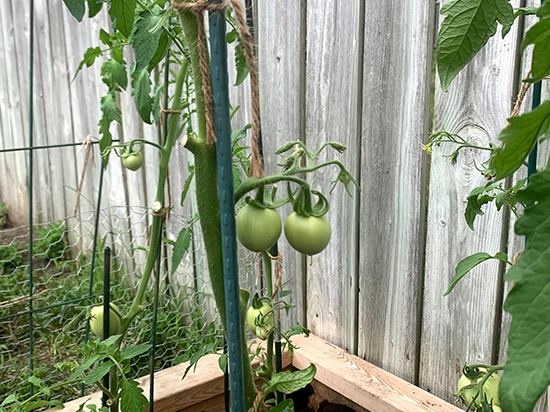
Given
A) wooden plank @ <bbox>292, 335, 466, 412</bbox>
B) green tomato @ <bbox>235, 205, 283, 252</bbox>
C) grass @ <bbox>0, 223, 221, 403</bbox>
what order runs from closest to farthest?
green tomato @ <bbox>235, 205, 283, 252</bbox> < wooden plank @ <bbox>292, 335, 466, 412</bbox> < grass @ <bbox>0, 223, 221, 403</bbox>

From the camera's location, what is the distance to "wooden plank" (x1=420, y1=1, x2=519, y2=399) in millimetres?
1245

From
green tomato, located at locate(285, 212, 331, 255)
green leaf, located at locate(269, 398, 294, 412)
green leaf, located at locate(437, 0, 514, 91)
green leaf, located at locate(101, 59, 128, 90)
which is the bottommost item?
green leaf, located at locate(269, 398, 294, 412)

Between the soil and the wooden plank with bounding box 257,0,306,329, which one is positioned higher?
the wooden plank with bounding box 257,0,306,329

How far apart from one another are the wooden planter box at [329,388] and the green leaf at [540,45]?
3.78 ft

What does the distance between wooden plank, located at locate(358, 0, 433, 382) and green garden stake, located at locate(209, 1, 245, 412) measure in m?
0.90

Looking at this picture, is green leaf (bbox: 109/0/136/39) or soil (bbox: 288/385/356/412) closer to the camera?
green leaf (bbox: 109/0/136/39)

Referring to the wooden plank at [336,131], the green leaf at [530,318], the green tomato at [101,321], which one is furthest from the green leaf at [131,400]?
the wooden plank at [336,131]

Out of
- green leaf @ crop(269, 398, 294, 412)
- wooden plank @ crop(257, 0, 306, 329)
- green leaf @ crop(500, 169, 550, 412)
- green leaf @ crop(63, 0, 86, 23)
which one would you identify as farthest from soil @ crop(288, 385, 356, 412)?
green leaf @ crop(500, 169, 550, 412)

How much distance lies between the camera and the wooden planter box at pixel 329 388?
136cm

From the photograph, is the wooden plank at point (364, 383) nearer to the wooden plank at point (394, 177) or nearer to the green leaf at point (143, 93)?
the wooden plank at point (394, 177)

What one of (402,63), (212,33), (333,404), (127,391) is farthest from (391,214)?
(212,33)

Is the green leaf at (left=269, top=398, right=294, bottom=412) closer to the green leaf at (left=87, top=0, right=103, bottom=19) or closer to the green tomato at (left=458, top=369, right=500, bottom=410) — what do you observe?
the green tomato at (left=458, top=369, right=500, bottom=410)

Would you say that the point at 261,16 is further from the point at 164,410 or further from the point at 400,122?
the point at 164,410

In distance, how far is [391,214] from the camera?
1534 millimetres
